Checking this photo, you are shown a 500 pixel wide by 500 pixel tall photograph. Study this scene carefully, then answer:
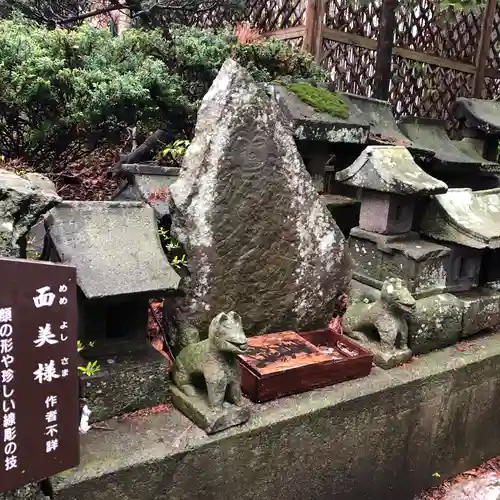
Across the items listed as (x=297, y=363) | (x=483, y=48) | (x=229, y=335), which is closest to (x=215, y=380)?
(x=229, y=335)

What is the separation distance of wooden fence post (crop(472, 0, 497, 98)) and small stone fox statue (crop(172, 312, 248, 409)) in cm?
897

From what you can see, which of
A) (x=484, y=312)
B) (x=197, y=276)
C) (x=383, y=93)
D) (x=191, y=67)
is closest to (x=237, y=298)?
(x=197, y=276)

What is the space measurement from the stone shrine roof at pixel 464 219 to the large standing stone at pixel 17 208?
330 centimetres

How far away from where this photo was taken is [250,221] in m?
3.93

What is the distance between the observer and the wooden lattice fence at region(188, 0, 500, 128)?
801 centimetres

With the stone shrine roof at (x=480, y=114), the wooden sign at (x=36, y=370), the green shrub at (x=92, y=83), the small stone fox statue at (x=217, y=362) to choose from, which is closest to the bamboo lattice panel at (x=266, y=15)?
the green shrub at (x=92, y=83)

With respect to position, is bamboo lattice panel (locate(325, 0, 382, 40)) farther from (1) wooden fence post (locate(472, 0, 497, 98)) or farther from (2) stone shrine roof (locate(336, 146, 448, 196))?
(2) stone shrine roof (locate(336, 146, 448, 196))

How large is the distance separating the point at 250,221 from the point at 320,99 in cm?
252

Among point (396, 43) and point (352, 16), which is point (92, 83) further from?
point (396, 43)

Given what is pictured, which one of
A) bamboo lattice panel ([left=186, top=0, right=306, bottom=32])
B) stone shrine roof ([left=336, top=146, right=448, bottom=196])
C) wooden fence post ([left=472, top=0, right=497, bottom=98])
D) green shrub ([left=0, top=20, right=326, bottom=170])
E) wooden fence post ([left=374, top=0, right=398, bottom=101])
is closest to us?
stone shrine roof ([left=336, top=146, right=448, bottom=196])

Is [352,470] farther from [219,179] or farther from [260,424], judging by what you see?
[219,179]

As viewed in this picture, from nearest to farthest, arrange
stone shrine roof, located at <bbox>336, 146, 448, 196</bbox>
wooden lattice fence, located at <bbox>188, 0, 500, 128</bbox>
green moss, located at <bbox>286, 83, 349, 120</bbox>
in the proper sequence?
stone shrine roof, located at <bbox>336, 146, 448, 196</bbox>, green moss, located at <bbox>286, 83, 349, 120</bbox>, wooden lattice fence, located at <bbox>188, 0, 500, 128</bbox>

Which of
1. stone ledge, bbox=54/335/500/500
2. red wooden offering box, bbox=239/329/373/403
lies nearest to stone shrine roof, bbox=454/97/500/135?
stone ledge, bbox=54/335/500/500

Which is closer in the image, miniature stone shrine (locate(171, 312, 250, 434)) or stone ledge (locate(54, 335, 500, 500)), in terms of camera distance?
stone ledge (locate(54, 335, 500, 500))
